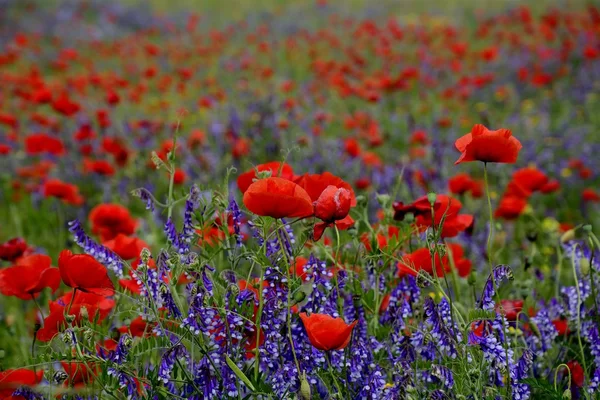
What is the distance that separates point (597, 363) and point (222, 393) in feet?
2.89

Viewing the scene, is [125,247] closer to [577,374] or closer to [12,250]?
[12,250]

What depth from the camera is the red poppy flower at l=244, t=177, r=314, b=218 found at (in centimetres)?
123

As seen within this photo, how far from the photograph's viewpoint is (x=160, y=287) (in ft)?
4.56

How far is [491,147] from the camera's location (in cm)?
142

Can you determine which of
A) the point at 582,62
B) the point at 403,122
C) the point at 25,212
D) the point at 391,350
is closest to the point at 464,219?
the point at 391,350

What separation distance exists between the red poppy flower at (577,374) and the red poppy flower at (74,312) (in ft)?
3.86

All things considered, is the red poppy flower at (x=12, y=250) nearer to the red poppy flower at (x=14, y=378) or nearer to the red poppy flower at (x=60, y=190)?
the red poppy flower at (x=14, y=378)

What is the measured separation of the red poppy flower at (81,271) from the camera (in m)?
1.39

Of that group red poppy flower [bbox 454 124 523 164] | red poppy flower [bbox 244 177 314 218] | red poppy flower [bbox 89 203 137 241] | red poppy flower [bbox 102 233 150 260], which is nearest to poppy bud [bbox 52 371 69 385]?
red poppy flower [bbox 102 233 150 260]

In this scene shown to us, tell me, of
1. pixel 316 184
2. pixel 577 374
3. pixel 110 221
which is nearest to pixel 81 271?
pixel 316 184

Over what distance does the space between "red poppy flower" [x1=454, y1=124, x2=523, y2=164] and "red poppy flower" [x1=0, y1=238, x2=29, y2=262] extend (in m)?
1.31

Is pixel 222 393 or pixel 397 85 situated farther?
pixel 397 85

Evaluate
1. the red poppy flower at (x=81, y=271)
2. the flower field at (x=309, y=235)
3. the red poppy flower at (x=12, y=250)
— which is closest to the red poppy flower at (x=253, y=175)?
the flower field at (x=309, y=235)

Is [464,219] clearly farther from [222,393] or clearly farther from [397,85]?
[397,85]
